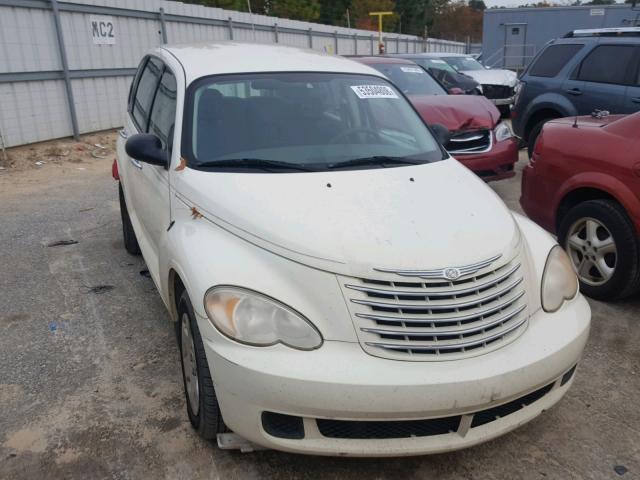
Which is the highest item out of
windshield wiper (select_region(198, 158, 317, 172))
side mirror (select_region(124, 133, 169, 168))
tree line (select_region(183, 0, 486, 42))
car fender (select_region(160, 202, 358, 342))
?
tree line (select_region(183, 0, 486, 42))

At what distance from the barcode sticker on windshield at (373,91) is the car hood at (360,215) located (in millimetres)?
848

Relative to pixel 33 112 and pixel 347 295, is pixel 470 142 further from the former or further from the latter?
pixel 33 112

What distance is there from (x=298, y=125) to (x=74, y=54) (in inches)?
346

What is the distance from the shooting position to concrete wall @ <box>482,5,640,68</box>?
25.7m

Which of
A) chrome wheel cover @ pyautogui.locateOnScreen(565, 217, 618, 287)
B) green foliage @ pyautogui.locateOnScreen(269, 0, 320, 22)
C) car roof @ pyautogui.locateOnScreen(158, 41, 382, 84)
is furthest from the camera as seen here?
green foliage @ pyautogui.locateOnScreen(269, 0, 320, 22)

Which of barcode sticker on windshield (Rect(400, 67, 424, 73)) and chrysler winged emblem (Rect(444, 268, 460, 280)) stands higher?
barcode sticker on windshield (Rect(400, 67, 424, 73))

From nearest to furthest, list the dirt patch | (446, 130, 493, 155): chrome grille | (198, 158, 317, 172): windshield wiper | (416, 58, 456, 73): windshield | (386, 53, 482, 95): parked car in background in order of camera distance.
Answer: (198, 158, 317, 172): windshield wiper → (446, 130, 493, 155): chrome grille → the dirt patch → (386, 53, 482, 95): parked car in background → (416, 58, 456, 73): windshield

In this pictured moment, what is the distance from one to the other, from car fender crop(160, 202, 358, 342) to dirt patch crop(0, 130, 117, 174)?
24.4 ft

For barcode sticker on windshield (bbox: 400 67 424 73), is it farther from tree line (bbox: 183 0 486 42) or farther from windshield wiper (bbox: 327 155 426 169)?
tree line (bbox: 183 0 486 42)

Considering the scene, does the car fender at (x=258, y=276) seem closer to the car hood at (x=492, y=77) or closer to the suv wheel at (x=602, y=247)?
the suv wheel at (x=602, y=247)

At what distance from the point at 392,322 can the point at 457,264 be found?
387 mm

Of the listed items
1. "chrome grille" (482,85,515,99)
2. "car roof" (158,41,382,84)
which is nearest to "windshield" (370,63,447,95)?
A: "car roof" (158,41,382,84)

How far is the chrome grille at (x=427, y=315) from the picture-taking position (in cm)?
232

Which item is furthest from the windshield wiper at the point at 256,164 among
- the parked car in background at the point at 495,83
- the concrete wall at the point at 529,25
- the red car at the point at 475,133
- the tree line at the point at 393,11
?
the tree line at the point at 393,11
